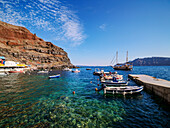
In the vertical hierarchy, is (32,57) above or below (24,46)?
below

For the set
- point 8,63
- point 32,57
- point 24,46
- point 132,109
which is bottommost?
→ point 132,109

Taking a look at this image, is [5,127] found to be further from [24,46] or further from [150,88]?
[24,46]

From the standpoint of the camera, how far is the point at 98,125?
9305 millimetres

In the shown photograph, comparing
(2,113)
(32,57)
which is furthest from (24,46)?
(2,113)

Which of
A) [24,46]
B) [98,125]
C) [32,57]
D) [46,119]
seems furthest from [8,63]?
[98,125]

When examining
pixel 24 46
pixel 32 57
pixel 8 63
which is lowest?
pixel 8 63

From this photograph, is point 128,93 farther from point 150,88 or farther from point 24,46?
point 24,46

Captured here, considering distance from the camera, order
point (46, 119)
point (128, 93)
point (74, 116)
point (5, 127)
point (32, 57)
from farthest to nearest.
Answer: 1. point (32, 57)
2. point (128, 93)
3. point (74, 116)
4. point (46, 119)
5. point (5, 127)

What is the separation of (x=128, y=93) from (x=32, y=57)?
136212mm

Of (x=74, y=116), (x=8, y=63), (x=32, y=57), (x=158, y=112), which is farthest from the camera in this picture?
(x=32, y=57)

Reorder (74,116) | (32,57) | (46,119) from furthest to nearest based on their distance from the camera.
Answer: (32,57)
(74,116)
(46,119)

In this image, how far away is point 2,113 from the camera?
11.4m

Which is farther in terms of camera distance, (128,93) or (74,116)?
(128,93)

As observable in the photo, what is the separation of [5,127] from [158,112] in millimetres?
18869
